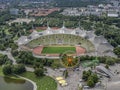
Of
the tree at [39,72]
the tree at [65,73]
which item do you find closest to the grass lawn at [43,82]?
the tree at [39,72]

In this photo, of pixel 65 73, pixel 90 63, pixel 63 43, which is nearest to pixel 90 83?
pixel 65 73

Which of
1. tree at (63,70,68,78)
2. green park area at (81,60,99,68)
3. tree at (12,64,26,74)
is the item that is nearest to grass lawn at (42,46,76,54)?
green park area at (81,60,99,68)

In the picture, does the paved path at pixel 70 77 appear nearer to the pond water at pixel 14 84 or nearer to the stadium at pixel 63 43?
the pond water at pixel 14 84

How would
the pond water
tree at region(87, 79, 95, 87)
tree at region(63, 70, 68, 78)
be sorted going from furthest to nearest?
tree at region(63, 70, 68, 78)
the pond water
tree at region(87, 79, 95, 87)

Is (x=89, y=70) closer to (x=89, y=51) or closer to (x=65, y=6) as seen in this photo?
(x=89, y=51)

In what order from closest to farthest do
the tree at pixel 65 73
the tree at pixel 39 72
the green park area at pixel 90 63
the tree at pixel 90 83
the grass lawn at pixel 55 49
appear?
the tree at pixel 90 83 < the tree at pixel 65 73 < the tree at pixel 39 72 < the green park area at pixel 90 63 < the grass lawn at pixel 55 49

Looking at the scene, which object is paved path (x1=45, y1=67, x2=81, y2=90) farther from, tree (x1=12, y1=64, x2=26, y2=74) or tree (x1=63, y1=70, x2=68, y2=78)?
tree (x1=12, y1=64, x2=26, y2=74)

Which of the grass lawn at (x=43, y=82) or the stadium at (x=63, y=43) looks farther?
the stadium at (x=63, y=43)
